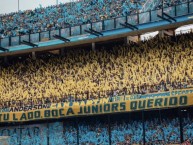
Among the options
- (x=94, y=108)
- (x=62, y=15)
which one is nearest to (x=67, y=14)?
(x=62, y=15)

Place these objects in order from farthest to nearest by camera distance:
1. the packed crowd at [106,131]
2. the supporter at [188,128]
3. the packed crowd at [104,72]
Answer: the packed crowd at [104,72] → the packed crowd at [106,131] → the supporter at [188,128]

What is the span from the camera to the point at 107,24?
107ft

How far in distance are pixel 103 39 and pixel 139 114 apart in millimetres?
7692

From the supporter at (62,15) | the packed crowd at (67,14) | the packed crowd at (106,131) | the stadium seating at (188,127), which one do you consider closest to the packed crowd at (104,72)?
the packed crowd at (106,131)

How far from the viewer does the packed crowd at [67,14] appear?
35750mm

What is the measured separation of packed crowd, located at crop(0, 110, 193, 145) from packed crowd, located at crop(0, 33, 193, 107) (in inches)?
60.9

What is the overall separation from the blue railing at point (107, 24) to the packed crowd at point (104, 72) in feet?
6.08

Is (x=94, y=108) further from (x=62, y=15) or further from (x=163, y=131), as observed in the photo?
(x=62, y=15)

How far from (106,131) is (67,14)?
1383cm

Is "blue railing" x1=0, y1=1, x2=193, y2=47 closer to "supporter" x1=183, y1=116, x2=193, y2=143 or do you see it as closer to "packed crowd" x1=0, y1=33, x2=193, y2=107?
"packed crowd" x1=0, y1=33, x2=193, y2=107

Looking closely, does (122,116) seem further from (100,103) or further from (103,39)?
(103,39)

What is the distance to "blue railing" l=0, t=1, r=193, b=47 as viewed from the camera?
99.2ft

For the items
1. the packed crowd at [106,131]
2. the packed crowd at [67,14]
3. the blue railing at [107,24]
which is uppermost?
the packed crowd at [67,14]

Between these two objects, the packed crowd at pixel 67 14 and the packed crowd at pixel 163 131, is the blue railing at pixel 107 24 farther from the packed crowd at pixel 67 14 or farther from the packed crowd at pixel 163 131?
the packed crowd at pixel 163 131
